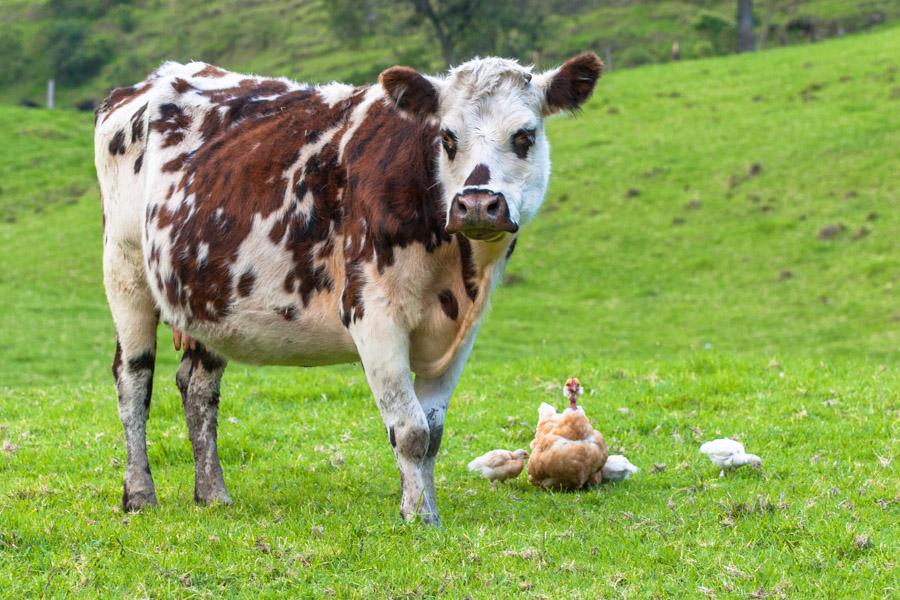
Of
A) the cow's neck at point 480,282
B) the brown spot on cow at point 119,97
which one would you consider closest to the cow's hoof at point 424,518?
the cow's neck at point 480,282

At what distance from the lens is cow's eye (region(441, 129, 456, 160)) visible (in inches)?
287

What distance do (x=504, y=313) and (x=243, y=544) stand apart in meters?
20.4

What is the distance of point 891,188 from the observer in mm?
29984

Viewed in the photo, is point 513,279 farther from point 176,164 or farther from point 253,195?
point 253,195

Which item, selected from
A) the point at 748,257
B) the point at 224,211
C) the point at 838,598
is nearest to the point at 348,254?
the point at 224,211

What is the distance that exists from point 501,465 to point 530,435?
1754 millimetres

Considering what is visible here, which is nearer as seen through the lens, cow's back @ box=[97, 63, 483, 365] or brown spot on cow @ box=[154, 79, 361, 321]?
cow's back @ box=[97, 63, 483, 365]

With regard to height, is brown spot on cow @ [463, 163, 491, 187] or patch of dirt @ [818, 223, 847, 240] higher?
brown spot on cow @ [463, 163, 491, 187]

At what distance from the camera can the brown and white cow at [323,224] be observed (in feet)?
24.2

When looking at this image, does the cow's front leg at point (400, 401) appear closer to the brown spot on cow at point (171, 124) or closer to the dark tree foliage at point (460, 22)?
the brown spot on cow at point (171, 124)

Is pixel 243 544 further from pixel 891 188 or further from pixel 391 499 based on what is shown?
pixel 891 188

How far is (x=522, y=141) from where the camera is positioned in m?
7.31

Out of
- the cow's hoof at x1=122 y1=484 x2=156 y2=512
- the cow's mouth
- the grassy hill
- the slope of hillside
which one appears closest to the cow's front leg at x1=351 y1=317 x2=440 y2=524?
the cow's mouth

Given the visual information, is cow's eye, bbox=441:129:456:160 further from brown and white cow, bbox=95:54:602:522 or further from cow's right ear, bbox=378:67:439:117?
cow's right ear, bbox=378:67:439:117
